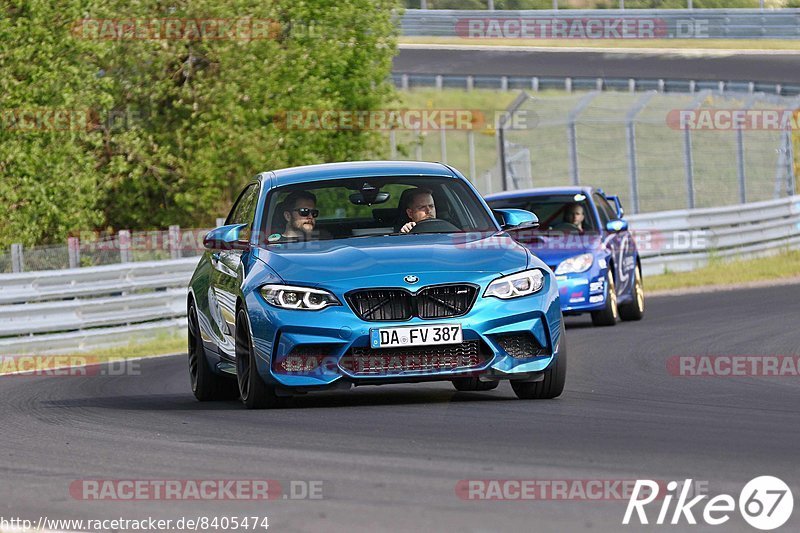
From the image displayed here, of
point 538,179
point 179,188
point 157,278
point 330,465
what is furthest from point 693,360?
point 538,179

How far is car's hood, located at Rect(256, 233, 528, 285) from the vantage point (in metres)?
9.61

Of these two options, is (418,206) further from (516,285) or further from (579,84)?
(579,84)

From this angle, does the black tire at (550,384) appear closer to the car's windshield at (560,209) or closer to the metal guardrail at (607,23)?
the car's windshield at (560,209)

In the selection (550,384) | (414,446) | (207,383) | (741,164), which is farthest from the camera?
(741,164)

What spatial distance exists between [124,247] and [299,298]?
12606 mm

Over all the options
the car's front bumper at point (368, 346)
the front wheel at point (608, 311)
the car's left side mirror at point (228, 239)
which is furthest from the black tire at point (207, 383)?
the front wheel at point (608, 311)

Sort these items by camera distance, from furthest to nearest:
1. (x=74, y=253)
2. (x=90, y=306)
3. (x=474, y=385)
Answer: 1. (x=74, y=253)
2. (x=90, y=306)
3. (x=474, y=385)

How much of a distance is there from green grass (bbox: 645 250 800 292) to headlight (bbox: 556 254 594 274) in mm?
7793

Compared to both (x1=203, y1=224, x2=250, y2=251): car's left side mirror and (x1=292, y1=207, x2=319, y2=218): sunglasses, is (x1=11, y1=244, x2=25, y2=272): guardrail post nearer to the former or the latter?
(x1=203, y1=224, x2=250, y2=251): car's left side mirror

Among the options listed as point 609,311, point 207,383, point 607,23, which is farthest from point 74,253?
point 607,23

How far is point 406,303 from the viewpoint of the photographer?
31.2 ft

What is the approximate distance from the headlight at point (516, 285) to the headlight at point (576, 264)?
8004mm

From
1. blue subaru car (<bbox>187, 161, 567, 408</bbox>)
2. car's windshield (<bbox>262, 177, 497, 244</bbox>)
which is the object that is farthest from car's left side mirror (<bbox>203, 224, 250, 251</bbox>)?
→ car's windshield (<bbox>262, 177, 497, 244</bbox>)

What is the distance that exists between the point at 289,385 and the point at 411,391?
1.85 meters
